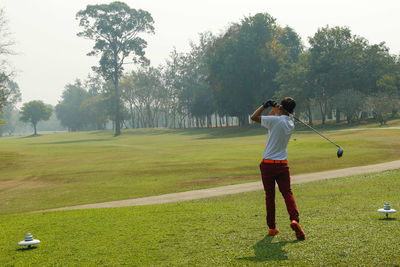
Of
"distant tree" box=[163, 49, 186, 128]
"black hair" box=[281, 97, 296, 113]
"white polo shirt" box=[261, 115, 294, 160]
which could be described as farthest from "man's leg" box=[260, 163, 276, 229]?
"distant tree" box=[163, 49, 186, 128]

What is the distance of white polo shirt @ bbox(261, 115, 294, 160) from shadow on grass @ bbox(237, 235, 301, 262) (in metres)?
1.46

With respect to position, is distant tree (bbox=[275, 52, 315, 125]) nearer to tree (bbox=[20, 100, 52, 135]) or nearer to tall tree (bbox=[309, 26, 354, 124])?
tall tree (bbox=[309, 26, 354, 124])

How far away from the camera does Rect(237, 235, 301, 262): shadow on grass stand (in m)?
7.02

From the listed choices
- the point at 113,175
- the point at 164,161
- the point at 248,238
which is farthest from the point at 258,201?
the point at 164,161

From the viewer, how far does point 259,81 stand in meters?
91.0

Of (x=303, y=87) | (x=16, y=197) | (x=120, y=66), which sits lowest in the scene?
(x=16, y=197)

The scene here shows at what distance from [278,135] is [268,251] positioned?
201 centimetres

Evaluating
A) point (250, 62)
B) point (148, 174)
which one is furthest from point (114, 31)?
point (148, 174)

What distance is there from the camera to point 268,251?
7406 mm

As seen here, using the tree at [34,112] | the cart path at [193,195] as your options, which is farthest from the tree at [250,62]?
the tree at [34,112]

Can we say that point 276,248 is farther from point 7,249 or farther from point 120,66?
point 120,66

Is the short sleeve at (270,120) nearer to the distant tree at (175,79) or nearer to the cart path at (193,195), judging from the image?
the cart path at (193,195)

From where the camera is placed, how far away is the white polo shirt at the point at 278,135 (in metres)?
8.12

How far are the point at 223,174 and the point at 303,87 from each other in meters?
55.9
